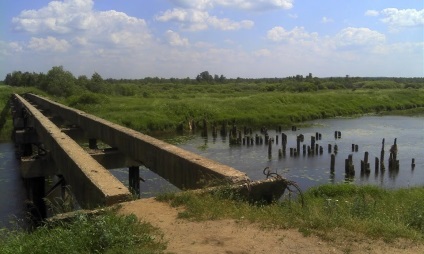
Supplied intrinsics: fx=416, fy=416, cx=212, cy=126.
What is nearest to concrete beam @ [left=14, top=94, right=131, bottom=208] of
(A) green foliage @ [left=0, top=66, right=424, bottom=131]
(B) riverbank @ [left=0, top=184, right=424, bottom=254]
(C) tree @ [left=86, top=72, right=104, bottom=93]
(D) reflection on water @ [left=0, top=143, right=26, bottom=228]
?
(B) riverbank @ [left=0, top=184, right=424, bottom=254]

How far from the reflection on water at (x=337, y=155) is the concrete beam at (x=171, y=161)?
450 inches

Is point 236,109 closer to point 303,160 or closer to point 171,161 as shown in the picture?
point 303,160

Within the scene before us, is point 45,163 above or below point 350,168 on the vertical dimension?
above

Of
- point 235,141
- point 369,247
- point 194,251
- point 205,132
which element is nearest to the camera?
point 194,251

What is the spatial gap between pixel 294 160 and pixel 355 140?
992 cm

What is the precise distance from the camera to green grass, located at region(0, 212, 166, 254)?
12.8 ft

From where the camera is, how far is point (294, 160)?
84.7 ft

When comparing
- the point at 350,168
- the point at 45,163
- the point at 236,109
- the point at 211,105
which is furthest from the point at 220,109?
the point at 45,163

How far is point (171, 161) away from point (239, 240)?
3.01m

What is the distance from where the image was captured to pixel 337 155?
88.9 feet

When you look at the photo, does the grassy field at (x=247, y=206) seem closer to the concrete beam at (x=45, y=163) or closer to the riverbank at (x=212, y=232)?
the riverbank at (x=212, y=232)

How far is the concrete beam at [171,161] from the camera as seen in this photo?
227 inches

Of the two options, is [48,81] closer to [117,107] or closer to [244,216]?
[117,107]

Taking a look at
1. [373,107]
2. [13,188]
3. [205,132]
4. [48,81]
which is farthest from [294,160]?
[48,81]
